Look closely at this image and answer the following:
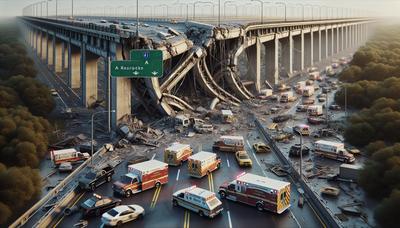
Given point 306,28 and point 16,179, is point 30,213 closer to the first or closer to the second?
point 16,179

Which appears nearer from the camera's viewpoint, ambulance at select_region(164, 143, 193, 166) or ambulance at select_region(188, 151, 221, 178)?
ambulance at select_region(188, 151, 221, 178)

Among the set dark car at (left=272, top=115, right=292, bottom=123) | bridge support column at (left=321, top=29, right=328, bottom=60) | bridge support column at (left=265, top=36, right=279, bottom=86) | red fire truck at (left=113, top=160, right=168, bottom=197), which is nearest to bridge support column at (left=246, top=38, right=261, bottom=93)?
bridge support column at (left=265, top=36, right=279, bottom=86)

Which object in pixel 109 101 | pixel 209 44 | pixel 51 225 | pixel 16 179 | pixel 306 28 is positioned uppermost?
pixel 306 28

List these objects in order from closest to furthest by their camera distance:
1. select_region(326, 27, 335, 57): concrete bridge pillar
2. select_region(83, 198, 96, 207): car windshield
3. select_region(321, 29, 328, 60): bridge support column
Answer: select_region(83, 198, 96, 207): car windshield
select_region(321, 29, 328, 60): bridge support column
select_region(326, 27, 335, 57): concrete bridge pillar

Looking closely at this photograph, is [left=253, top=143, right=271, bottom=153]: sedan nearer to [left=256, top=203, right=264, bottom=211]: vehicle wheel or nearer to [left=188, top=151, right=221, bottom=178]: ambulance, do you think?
[left=188, top=151, right=221, bottom=178]: ambulance

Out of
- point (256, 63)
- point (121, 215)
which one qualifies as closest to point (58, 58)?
point (256, 63)

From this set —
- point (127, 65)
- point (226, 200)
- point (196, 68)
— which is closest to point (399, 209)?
point (226, 200)

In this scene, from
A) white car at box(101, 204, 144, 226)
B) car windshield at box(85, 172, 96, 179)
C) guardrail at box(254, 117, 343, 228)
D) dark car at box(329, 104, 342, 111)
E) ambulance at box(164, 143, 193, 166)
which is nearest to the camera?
white car at box(101, 204, 144, 226)

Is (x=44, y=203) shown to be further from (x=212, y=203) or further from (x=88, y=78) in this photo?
(x=88, y=78)
